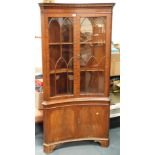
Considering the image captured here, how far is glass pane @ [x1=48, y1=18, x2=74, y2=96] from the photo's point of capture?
2.40 m

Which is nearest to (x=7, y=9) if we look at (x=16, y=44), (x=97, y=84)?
(x=16, y=44)

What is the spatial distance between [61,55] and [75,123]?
33.1 inches

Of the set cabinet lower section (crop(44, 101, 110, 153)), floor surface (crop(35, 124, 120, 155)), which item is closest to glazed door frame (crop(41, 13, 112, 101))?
cabinet lower section (crop(44, 101, 110, 153))

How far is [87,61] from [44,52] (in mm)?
541

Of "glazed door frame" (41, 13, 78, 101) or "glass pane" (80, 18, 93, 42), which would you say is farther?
"glass pane" (80, 18, 93, 42)

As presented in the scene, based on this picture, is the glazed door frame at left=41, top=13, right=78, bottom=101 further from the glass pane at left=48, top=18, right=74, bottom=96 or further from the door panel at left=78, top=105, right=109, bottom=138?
the door panel at left=78, top=105, right=109, bottom=138

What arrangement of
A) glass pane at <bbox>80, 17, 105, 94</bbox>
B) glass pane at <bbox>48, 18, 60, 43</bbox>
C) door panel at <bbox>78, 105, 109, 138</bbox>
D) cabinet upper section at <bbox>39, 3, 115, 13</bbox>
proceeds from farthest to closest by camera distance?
door panel at <bbox>78, 105, 109, 138</bbox>
glass pane at <bbox>80, 17, 105, 94</bbox>
glass pane at <bbox>48, 18, 60, 43</bbox>
cabinet upper section at <bbox>39, 3, 115, 13</bbox>

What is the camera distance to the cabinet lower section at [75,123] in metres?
2.50

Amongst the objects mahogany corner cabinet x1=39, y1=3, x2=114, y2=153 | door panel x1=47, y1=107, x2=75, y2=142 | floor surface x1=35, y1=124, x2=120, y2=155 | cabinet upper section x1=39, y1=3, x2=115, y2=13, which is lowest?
floor surface x1=35, y1=124, x2=120, y2=155

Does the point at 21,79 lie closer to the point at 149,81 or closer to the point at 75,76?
the point at 149,81

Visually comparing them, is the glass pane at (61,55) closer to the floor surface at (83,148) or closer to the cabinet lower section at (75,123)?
the cabinet lower section at (75,123)

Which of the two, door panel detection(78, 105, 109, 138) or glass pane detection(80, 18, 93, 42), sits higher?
glass pane detection(80, 18, 93, 42)

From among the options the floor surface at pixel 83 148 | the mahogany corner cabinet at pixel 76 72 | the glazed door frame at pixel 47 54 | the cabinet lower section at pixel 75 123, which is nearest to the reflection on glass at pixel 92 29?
the mahogany corner cabinet at pixel 76 72

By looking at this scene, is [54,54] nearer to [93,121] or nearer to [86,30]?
[86,30]
